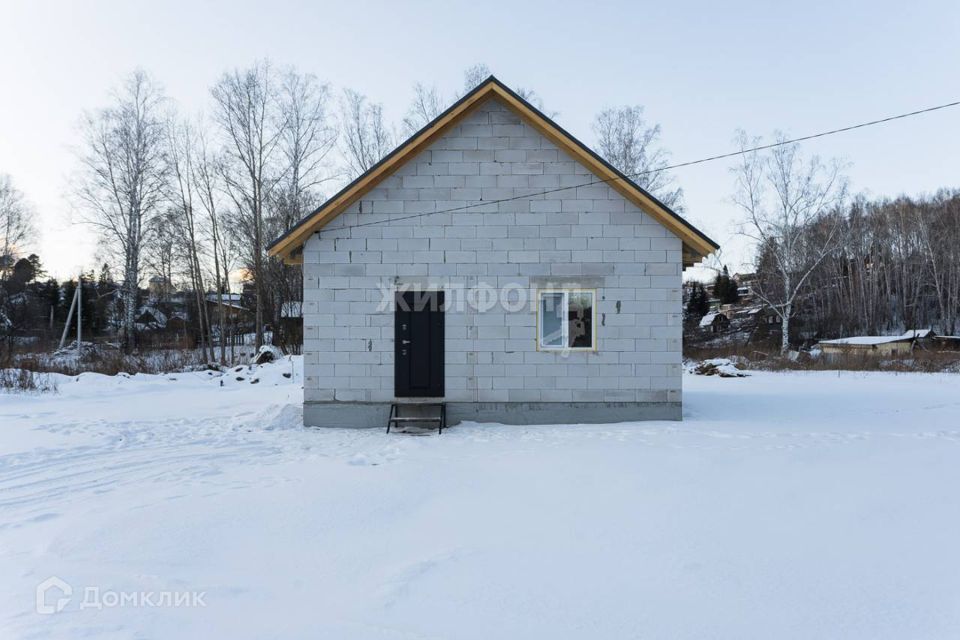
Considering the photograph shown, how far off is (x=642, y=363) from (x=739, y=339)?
38855 mm

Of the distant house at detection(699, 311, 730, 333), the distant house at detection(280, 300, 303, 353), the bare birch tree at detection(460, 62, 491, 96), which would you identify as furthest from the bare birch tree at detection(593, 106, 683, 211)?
the distant house at detection(699, 311, 730, 333)

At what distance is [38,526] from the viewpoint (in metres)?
4.61

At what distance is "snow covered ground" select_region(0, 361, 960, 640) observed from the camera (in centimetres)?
312

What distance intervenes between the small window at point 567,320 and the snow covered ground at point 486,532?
1577 millimetres

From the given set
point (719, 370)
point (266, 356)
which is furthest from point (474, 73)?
point (719, 370)

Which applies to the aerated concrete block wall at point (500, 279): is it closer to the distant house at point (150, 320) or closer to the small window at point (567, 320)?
the small window at point (567, 320)

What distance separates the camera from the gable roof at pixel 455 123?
901 cm

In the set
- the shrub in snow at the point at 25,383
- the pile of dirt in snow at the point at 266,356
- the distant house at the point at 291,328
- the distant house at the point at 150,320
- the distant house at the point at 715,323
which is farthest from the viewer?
the distant house at the point at 715,323

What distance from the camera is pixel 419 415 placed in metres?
9.22

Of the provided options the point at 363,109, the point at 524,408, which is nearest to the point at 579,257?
the point at 524,408

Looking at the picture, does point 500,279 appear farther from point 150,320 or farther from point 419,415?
point 150,320

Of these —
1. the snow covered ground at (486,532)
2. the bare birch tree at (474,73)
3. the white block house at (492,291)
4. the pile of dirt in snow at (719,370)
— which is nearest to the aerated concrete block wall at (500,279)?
the white block house at (492,291)

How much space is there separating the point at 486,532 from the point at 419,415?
16.1ft

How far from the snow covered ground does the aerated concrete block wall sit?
947 millimetres
